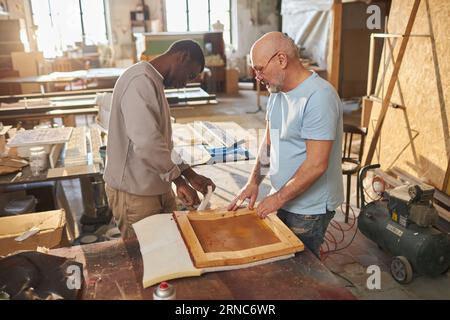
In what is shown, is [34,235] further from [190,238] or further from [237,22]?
[237,22]

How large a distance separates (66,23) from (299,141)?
10.3 metres

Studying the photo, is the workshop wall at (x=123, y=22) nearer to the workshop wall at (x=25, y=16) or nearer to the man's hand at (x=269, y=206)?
the workshop wall at (x=25, y=16)

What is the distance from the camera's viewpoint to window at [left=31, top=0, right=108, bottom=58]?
10164 millimetres

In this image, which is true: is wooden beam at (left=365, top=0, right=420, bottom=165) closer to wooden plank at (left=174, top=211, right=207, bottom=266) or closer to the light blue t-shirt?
the light blue t-shirt

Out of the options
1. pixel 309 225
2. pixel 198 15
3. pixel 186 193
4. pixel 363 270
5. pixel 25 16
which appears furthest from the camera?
pixel 198 15

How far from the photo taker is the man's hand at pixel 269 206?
59.1 inches

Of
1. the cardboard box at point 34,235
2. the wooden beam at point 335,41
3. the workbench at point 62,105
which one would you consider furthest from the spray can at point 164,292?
the wooden beam at point 335,41

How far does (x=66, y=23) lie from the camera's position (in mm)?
10297

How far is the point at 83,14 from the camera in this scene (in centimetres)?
1030

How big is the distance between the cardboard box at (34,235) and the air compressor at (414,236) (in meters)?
2.05

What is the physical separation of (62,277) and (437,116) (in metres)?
3.14

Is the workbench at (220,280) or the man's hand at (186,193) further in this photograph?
the man's hand at (186,193)

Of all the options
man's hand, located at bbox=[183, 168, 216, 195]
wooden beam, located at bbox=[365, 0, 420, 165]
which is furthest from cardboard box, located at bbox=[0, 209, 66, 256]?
wooden beam, located at bbox=[365, 0, 420, 165]
